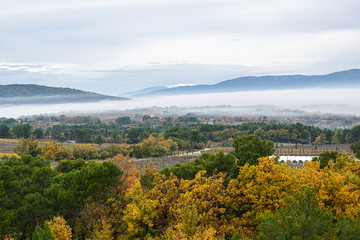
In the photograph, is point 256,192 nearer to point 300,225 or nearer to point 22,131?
point 300,225

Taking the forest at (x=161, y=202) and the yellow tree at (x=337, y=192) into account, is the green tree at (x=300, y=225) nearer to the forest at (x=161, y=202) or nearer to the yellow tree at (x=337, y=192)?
the forest at (x=161, y=202)

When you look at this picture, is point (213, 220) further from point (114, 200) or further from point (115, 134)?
point (115, 134)

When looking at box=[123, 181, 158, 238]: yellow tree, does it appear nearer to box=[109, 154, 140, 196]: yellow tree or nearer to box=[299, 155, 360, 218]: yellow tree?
box=[109, 154, 140, 196]: yellow tree

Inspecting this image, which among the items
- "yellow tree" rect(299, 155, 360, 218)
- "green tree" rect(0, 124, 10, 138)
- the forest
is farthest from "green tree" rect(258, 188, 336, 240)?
"green tree" rect(0, 124, 10, 138)

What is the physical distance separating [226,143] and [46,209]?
8822cm

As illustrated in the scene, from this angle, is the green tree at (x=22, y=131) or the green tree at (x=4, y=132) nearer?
the green tree at (x=4, y=132)

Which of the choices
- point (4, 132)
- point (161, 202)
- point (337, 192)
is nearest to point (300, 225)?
point (337, 192)

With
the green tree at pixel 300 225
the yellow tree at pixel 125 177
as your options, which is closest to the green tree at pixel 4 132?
the yellow tree at pixel 125 177

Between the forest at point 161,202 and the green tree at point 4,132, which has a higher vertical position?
the forest at point 161,202

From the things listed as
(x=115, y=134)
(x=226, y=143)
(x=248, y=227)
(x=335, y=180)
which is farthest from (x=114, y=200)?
(x=115, y=134)

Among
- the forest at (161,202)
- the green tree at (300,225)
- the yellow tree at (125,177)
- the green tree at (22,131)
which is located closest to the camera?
the green tree at (300,225)

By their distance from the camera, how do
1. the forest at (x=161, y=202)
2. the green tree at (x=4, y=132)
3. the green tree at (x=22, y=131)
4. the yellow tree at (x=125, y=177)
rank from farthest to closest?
the green tree at (x=22, y=131)
the green tree at (x=4, y=132)
the yellow tree at (x=125, y=177)
the forest at (x=161, y=202)

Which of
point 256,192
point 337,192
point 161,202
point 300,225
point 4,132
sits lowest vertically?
point 4,132

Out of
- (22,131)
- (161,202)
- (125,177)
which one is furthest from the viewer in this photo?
(22,131)
